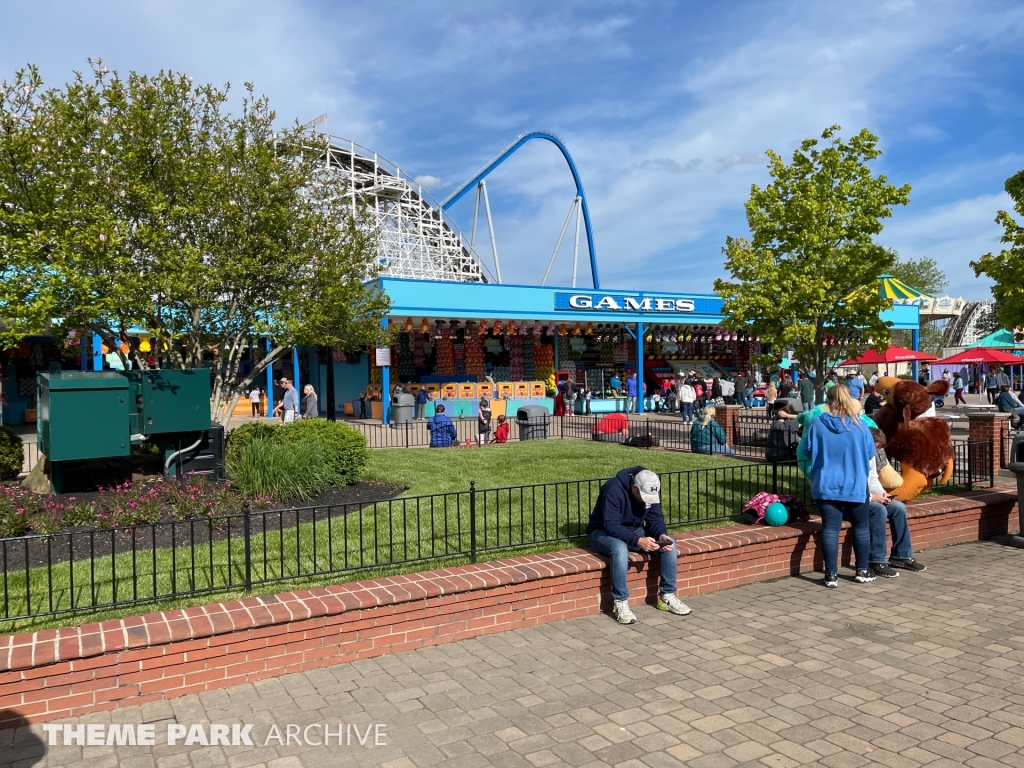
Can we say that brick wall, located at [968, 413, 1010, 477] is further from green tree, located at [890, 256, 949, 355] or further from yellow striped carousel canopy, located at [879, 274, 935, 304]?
green tree, located at [890, 256, 949, 355]

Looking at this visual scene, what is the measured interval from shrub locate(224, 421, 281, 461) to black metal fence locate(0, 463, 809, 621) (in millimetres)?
2260

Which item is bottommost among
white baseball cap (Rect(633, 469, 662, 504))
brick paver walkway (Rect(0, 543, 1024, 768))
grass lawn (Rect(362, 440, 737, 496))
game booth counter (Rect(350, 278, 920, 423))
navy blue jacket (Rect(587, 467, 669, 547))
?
brick paver walkway (Rect(0, 543, 1024, 768))

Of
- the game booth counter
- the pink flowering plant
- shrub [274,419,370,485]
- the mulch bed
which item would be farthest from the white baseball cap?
the game booth counter

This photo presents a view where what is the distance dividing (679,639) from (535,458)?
7.52 meters

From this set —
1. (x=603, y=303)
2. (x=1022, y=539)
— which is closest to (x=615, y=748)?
(x=1022, y=539)

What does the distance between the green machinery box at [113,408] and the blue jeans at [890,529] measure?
318 inches

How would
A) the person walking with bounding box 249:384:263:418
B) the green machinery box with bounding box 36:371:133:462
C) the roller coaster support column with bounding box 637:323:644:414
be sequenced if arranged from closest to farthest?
1. the green machinery box with bounding box 36:371:133:462
2. the roller coaster support column with bounding box 637:323:644:414
3. the person walking with bounding box 249:384:263:418

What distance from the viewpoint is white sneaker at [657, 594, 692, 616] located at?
591 centimetres

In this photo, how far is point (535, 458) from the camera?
12.9m

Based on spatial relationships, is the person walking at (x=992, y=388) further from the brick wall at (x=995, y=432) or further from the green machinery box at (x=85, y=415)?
the green machinery box at (x=85, y=415)

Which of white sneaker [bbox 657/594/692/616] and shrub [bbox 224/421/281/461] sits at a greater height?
shrub [bbox 224/421/281/461]

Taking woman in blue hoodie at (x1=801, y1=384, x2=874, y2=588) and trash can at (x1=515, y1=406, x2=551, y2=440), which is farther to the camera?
trash can at (x1=515, y1=406, x2=551, y2=440)

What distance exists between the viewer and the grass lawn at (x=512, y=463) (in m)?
10.3

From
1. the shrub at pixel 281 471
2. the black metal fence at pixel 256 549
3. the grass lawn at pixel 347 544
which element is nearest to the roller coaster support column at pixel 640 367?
the grass lawn at pixel 347 544
